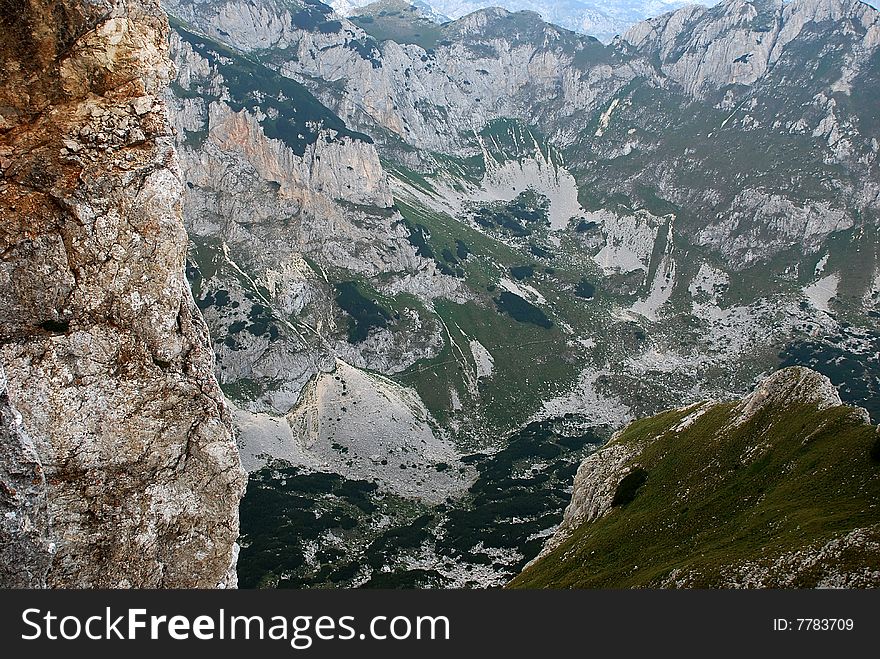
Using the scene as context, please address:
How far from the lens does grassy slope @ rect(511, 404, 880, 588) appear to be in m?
36.8

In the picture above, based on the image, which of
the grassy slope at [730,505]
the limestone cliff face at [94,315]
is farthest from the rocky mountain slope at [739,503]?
the limestone cliff face at [94,315]

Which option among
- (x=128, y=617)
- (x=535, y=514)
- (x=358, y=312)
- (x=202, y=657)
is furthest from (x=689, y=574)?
(x=358, y=312)

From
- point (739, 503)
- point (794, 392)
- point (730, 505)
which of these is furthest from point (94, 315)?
point (794, 392)

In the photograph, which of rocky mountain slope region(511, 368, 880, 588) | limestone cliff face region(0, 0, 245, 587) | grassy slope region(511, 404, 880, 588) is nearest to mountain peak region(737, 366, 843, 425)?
rocky mountain slope region(511, 368, 880, 588)

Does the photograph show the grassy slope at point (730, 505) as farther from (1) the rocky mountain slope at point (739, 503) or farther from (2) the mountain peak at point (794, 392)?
(2) the mountain peak at point (794, 392)

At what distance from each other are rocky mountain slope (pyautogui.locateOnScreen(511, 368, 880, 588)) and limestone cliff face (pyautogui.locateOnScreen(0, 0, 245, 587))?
34.1 meters

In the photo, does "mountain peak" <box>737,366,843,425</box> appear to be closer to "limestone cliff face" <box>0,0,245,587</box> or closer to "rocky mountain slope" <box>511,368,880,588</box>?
"rocky mountain slope" <box>511,368,880,588</box>

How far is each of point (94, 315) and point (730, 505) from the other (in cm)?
4924

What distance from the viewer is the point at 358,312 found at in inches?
7490

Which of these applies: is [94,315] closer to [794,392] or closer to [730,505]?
[730,505]

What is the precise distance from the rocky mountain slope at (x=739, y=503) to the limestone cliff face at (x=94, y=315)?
34113 millimetres

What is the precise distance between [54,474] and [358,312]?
157 meters

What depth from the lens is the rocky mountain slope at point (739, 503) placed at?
33.1 meters

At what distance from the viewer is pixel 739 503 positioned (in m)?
47.6
